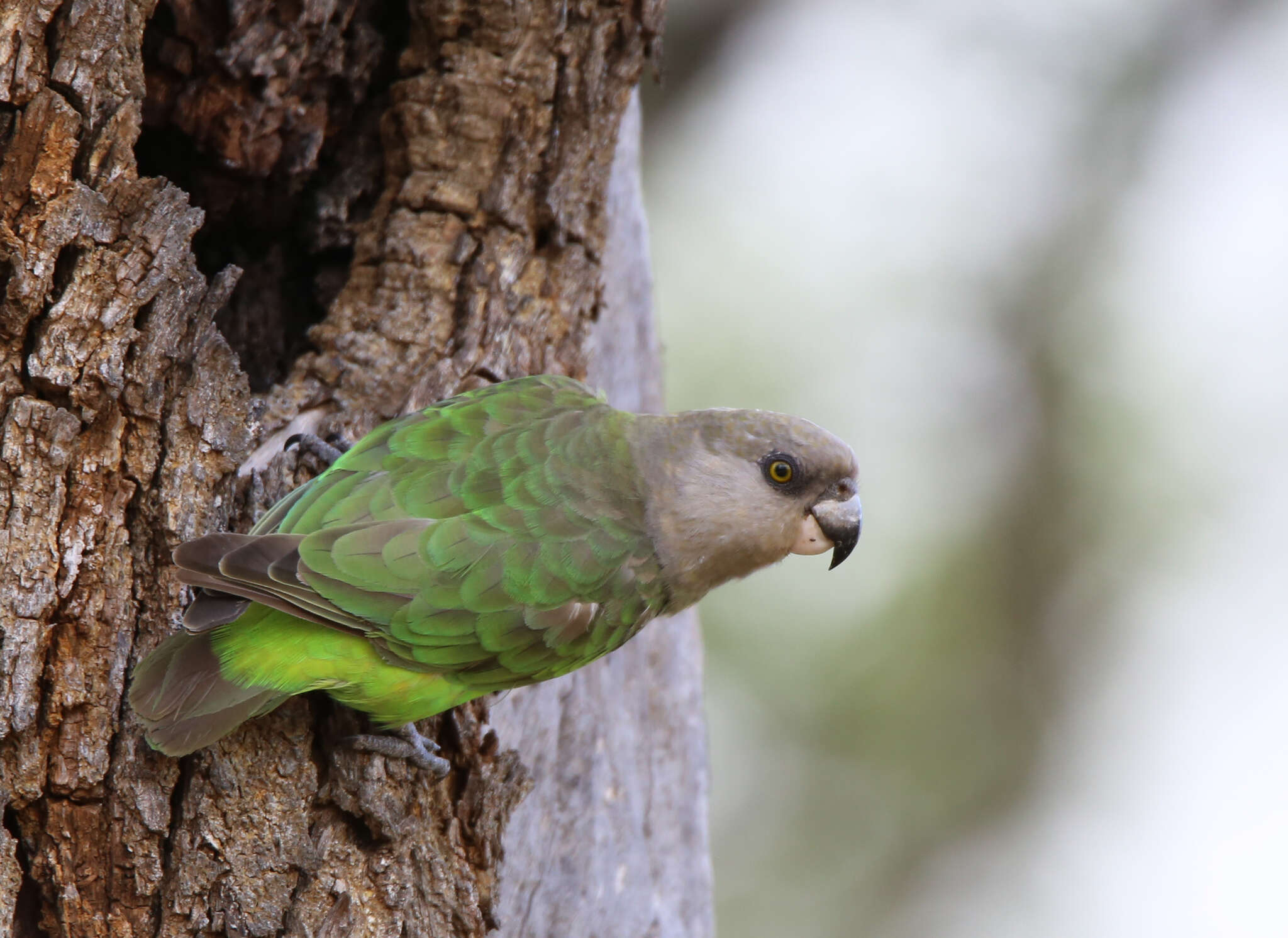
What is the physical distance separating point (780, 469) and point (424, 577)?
98 centimetres

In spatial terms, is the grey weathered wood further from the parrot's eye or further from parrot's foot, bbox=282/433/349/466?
the parrot's eye

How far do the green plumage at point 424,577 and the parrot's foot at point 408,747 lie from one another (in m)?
0.05

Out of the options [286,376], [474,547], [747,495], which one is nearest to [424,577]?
[474,547]

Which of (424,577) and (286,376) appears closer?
(424,577)

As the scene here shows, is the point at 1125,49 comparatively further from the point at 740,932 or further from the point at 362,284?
the point at 740,932

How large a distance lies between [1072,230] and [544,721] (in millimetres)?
4528

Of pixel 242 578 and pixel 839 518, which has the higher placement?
pixel 839 518

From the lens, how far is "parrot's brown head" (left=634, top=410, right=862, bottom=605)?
9.43ft

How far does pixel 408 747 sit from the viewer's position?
2.49m

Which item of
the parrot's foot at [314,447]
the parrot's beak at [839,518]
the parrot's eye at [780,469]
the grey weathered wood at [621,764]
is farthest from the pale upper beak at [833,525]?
the parrot's foot at [314,447]

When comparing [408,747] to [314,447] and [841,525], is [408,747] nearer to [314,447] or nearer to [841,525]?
[314,447]

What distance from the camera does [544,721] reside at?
3348 millimetres

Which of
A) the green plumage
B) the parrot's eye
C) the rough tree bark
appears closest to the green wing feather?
the green plumage

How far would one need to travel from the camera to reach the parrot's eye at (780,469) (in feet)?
9.39
